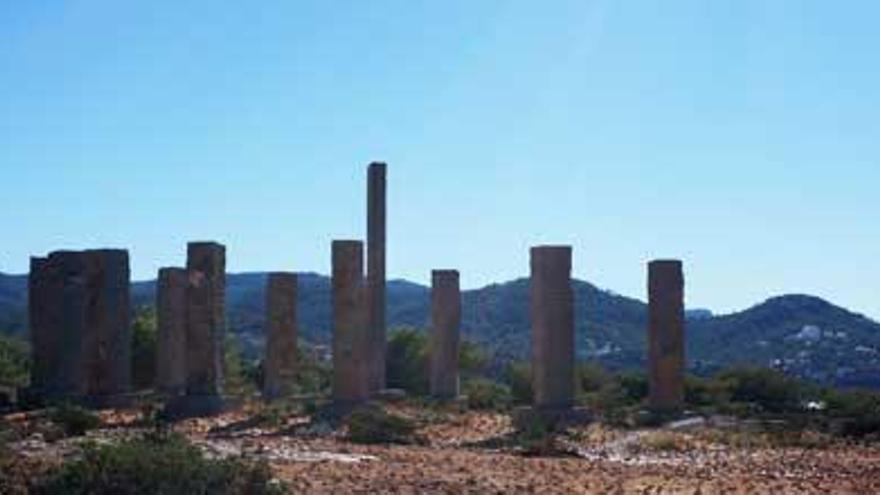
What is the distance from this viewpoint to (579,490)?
1727 centimetres

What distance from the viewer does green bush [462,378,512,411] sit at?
33.2m

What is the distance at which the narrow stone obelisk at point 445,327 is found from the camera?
34.3m

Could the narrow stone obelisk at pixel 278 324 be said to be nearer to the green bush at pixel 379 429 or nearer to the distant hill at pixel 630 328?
the green bush at pixel 379 429

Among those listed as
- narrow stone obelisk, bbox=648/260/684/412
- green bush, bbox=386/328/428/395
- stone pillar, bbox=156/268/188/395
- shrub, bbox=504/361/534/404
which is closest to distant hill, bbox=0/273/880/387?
green bush, bbox=386/328/428/395

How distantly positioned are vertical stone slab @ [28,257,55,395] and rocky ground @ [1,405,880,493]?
3.24 m

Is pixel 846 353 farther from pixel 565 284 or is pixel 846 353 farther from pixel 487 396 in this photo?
pixel 565 284

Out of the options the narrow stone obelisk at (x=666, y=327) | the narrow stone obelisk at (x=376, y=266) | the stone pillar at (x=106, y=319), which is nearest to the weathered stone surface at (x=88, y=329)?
the stone pillar at (x=106, y=319)

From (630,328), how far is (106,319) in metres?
68.8

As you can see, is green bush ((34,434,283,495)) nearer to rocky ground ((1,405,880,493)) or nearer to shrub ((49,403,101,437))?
rocky ground ((1,405,880,493))

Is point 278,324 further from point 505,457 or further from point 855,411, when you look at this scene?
point 505,457

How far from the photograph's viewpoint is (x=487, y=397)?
33625 millimetres

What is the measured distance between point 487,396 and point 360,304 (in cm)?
497

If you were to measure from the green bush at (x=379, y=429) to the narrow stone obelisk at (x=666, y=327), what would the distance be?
5865mm

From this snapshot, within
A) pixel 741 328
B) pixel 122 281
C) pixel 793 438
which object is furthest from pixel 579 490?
pixel 741 328
